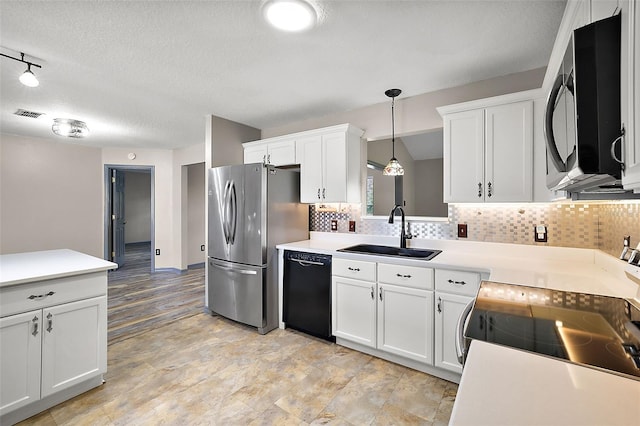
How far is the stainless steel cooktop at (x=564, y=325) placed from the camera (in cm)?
79

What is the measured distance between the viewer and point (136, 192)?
374 inches

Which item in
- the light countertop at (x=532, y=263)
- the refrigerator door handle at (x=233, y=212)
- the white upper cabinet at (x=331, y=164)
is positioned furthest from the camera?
the refrigerator door handle at (x=233, y=212)

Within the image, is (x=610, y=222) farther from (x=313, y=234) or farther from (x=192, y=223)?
(x=192, y=223)

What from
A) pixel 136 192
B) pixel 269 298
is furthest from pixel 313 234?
pixel 136 192

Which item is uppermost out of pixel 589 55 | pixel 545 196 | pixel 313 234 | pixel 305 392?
pixel 589 55

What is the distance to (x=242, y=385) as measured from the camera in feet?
6.89

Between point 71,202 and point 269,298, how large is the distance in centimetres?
438

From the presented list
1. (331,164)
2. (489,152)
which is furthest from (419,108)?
(331,164)

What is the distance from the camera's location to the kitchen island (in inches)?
65.2

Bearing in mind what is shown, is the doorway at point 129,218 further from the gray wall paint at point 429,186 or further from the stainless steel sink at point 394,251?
the gray wall paint at point 429,186

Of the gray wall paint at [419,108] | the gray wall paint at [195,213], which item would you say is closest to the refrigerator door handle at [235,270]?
the gray wall paint at [419,108]

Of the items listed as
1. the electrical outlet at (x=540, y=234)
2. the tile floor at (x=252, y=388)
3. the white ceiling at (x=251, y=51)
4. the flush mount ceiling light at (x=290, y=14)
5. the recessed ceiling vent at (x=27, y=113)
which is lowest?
the tile floor at (x=252, y=388)

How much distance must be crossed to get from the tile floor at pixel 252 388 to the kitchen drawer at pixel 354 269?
0.69 m

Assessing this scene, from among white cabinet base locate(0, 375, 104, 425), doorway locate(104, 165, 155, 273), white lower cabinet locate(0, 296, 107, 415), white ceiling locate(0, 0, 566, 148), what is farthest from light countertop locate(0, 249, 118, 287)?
doorway locate(104, 165, 155, 273)
